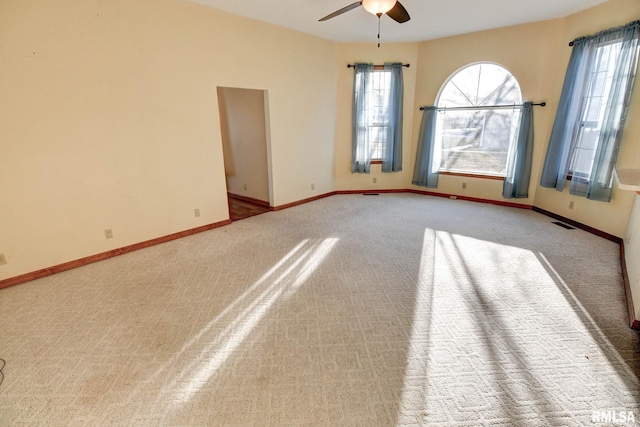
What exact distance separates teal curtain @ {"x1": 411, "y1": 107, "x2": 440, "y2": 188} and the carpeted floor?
241 cm

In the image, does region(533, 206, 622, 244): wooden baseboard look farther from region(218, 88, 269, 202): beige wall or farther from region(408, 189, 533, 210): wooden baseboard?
region(218, 88, 269, 202): beige wall

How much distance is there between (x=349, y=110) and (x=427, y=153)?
1647 mm

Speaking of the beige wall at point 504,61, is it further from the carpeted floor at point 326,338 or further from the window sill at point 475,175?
the carpeted floor at point 326,338

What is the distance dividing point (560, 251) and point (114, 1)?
207 inches

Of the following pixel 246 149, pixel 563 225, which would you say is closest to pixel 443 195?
pixel 563 225

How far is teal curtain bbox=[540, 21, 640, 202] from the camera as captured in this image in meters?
3.46

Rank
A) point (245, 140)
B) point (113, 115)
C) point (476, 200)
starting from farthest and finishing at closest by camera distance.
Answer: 1. point (476, 200)
2. point (245, 140)
3. point (113, 115)

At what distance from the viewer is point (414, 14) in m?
3.88

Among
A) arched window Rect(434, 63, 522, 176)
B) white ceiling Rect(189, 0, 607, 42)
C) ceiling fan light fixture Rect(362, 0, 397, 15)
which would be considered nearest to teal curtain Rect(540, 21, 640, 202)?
white ceiling Rect(189, 0, 607, 42)

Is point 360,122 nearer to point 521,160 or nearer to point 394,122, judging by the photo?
point 394,122

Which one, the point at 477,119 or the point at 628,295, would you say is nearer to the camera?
the point at 628,295

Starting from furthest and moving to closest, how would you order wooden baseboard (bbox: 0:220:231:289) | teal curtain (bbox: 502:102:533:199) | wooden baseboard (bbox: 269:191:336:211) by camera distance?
wooden baseboard (bbox: 269:191:336:211)
teal curtain (bbox: 502:102:533:199)
wooden baseboard (bbox: 0:220:231:289)

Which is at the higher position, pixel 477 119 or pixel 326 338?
pixel 477 119

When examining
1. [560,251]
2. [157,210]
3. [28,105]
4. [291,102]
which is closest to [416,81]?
[291,102]
